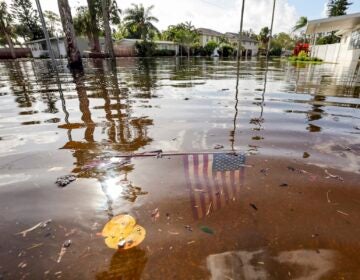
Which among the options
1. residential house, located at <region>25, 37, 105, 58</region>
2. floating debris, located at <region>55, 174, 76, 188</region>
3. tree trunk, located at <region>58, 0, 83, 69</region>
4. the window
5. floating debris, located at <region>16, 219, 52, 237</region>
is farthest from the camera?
residential house, located at <region>25, 37, 105, 58</region>

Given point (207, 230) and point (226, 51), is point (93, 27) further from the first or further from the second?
point (207, 230)

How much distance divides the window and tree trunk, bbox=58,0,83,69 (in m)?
23.4

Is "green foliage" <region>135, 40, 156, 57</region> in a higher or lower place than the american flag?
higher

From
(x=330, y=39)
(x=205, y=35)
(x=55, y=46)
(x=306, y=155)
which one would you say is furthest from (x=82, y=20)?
(x=330, y=39)

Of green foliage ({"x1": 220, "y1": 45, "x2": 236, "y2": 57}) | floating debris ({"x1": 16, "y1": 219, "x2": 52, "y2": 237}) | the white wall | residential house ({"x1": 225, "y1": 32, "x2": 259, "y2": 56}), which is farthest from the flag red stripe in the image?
residential house ({"x1": 225, "y1": 32, "x2": 259, "y2": 56})

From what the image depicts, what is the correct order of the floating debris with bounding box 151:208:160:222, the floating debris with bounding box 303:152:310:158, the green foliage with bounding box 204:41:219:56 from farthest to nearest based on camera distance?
1. the green foliage with bounding box 204:41:219:56
2. the floating debris with bounding box 303:152:310:158
3. the floating debris with bounding box 151:208:160:222

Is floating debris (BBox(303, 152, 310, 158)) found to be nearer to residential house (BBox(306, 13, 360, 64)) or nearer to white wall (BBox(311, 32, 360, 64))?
residential house (BBox(306, 13, 360, 64))

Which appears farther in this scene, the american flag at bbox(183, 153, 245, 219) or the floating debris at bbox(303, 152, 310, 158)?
the floating debris at bbox(303, 152, 310, 158)

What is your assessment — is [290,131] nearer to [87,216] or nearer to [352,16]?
[87,216]

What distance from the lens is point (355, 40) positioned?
70.5ft

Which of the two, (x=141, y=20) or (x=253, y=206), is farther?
(x=141, y=20)

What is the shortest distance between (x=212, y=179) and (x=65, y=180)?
133cm

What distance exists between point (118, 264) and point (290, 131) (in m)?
2.89

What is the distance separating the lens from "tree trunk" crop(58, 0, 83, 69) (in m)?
13.1
